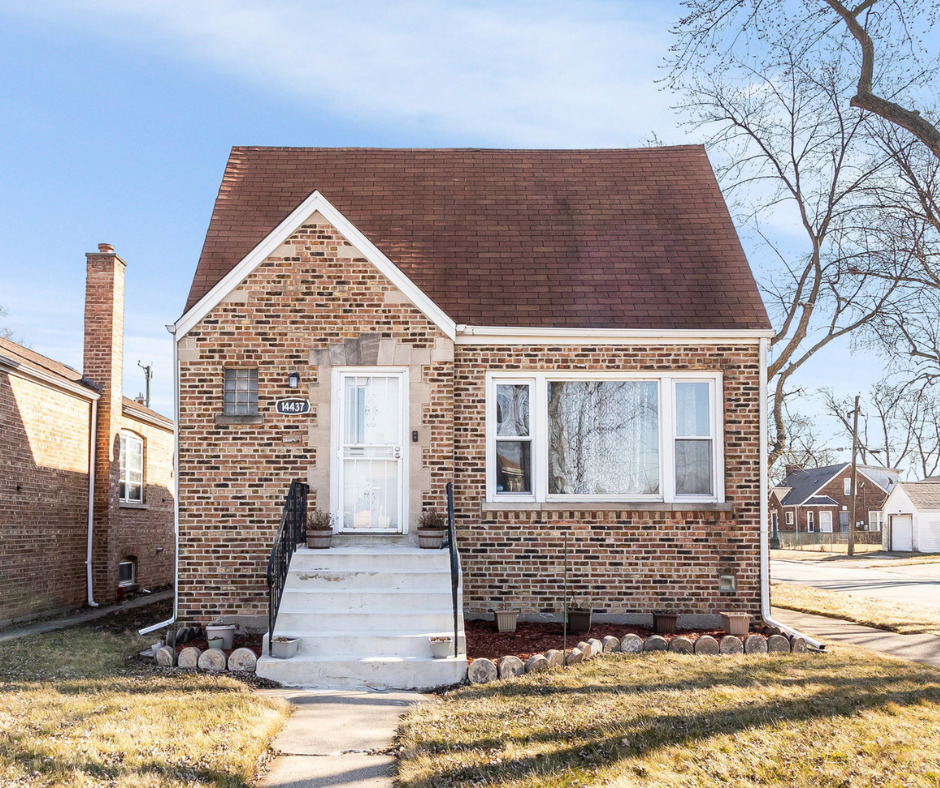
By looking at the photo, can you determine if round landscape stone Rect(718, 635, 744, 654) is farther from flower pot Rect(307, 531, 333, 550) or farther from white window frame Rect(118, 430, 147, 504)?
white window frame Rect(118, 430, 147, 504)

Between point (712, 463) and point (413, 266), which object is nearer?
point (712, 463)

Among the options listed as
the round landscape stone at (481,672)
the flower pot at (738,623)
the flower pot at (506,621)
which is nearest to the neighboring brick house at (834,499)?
the flower pot at (738,623)

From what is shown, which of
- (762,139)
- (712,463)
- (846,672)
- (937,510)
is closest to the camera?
(846,672)

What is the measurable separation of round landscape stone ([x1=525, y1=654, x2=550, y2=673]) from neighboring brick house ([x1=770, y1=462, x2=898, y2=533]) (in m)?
61.1

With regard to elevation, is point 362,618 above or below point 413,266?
below

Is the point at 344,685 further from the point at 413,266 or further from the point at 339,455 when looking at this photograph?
the point at 413,266

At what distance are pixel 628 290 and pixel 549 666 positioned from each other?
599 cm

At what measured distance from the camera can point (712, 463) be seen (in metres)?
12.3

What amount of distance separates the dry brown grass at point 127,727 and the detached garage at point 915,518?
2145 inches

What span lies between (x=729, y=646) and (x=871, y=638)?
341 centimetres

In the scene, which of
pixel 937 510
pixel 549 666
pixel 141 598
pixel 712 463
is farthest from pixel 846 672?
pixel 937 510

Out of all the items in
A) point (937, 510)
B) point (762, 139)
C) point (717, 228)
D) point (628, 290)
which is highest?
point (762, 139)

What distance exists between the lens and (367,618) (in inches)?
393

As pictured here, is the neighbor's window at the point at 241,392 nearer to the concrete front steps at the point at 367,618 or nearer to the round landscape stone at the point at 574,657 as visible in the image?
the concrete front steps at the point at 367,618
